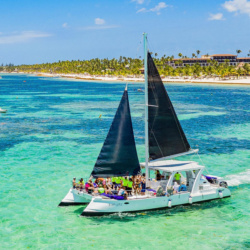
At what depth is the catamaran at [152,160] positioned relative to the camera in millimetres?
21484

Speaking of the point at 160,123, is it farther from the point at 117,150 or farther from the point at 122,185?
the point at 122,185

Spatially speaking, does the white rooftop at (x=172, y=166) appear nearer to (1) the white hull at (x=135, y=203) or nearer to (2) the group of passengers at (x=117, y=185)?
(2) the group of passengers at (x=117, y=185)

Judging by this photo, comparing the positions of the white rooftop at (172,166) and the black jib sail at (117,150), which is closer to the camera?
the black jib sail at (117,150)

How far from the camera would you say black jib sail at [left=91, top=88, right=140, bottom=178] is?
2241 centimetres

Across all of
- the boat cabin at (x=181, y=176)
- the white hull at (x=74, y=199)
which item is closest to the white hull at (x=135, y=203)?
Result: the boat cabin at (x=181, y=176)

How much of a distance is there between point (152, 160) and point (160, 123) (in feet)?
8.21

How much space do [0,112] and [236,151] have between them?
171 ft

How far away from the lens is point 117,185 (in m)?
22.5

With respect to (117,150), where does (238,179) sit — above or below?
below

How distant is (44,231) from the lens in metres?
19.5

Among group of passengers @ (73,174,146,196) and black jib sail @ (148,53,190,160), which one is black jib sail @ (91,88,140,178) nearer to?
group of passengers @ (73,174,146,196)

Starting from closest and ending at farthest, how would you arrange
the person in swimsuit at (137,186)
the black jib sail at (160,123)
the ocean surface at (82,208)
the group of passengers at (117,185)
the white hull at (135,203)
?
the ocean surface at (82,208), the white hull at (135,203), the group of passengers at (117,185), the person in swimsuit at (137,186), the black jib sail at (160,123)

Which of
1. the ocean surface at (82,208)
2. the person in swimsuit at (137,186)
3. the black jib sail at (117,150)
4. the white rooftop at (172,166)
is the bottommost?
the ocean surface at (82,208)

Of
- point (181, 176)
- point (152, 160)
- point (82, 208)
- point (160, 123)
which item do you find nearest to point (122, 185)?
point (152, 160)
